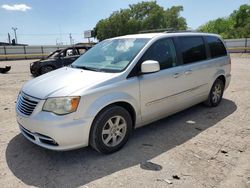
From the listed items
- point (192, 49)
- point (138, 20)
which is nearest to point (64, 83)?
point (192, 49)

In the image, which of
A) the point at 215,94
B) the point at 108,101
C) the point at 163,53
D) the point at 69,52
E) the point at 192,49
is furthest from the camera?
the point at 69,52

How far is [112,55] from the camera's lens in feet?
14.2

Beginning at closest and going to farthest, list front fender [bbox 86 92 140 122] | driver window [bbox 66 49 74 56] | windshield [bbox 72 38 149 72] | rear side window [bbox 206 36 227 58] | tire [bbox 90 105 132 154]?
front fender [bbox 86 92 140 122], tire [bbox 90 105 132 154], windshield [bbox 72 38 149 72], rear side window [bbox 206 36 227 58], driver window [bbox 66 49 74 56]

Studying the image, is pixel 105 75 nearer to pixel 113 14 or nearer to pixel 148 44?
pixel 148 44

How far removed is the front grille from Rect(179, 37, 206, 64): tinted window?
9.40ft

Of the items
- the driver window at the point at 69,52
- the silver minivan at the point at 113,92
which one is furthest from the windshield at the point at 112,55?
the driver window at the point at 69,52

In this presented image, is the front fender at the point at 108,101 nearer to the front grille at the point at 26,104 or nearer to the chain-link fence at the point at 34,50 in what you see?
the front grille at the point at 26,104

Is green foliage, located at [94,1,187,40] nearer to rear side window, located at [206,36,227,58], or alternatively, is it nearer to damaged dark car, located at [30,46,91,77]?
damaged dark car, located at [30,46,91,77]

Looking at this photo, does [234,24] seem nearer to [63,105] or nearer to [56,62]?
[56,62]

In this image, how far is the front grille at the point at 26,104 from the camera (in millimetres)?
3456

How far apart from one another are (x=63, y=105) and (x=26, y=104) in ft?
2.33

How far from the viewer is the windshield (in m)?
4.00

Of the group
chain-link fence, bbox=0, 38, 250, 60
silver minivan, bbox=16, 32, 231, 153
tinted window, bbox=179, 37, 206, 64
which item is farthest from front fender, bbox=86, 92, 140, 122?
chain-link fence, bbox=0, 38, 250, 60

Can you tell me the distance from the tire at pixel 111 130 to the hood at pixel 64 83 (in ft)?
1.53
